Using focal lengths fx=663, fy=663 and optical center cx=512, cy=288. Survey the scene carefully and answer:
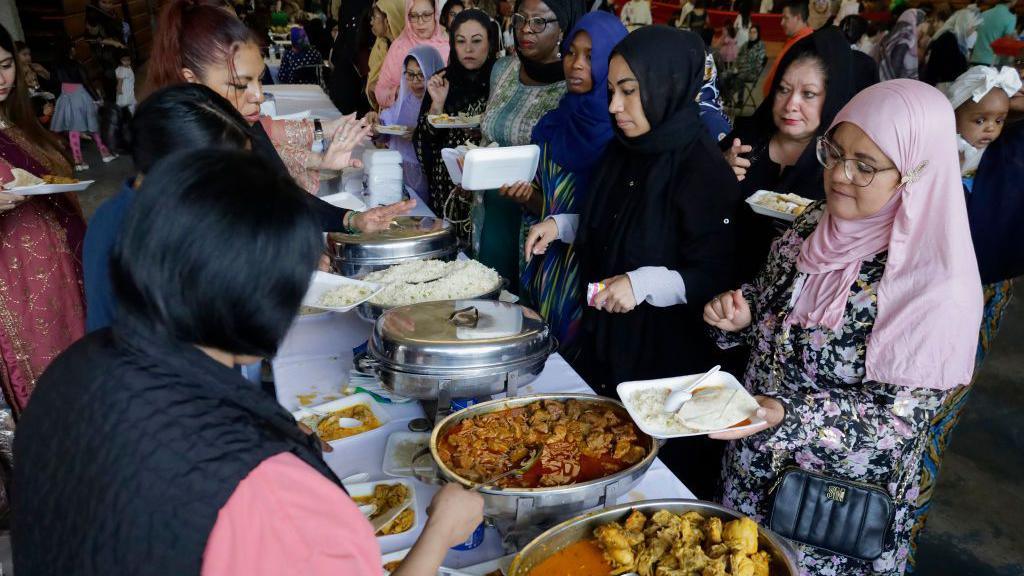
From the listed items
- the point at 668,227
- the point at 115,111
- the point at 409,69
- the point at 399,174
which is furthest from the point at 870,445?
the point at 409,69

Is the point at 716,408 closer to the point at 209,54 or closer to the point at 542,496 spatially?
the point at 542,496

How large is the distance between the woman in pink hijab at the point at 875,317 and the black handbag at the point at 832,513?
0.11 feet

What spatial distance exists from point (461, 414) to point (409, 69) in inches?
108

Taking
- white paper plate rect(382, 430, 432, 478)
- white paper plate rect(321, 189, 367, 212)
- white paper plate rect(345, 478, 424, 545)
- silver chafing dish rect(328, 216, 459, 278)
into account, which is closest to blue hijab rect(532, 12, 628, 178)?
silver chafing dish rect(328, 216, 459, 278)

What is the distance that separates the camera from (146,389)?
64 cm

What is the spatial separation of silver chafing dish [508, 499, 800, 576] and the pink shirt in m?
0.40

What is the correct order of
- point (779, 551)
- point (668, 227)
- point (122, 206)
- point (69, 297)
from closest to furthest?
point (779, 551) → point (122, 206) → point (668, 227) → point (69, 297)

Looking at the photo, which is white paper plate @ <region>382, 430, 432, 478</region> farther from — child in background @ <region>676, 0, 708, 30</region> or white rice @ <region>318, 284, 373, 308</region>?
child in background @ <region>676, 0, 708, 30</region>

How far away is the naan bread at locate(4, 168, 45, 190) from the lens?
202 centimetres

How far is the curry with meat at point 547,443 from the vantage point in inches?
45.5

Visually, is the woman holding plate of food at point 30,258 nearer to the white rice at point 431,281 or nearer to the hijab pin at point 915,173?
the white rice at point 431,281

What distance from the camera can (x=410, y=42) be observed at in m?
3.90

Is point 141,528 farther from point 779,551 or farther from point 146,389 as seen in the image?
point 779,551

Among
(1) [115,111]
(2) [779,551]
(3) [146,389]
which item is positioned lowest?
(2) [779,551]
